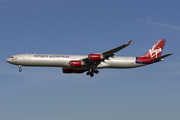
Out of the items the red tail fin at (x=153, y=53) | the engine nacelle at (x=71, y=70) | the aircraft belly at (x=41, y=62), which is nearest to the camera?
the aircraft belly at (x=41, y=62)

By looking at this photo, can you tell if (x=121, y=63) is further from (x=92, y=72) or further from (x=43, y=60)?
(x=43, y=60)

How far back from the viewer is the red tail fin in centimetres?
5966

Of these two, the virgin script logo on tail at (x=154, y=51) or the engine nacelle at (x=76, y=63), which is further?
the virgin script logo on tail at (x=154, y=51)

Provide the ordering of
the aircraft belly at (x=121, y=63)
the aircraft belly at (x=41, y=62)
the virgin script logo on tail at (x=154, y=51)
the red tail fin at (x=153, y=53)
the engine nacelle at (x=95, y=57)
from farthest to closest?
the virgin script logo on tail at (x=154, y=51) → the red tail fin at (x=153, y=53) → the aircraft belly at (x=121, y=63) → the aircraft belly at (x=41, y=62) → the engine nacelle at (x=95, y=57)

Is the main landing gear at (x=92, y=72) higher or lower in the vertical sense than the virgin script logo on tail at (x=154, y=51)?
lower

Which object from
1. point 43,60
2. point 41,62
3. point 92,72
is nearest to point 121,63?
point 92,72

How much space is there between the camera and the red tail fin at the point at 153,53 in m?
59.7

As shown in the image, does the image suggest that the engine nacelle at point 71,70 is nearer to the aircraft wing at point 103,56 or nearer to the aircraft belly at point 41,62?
the aircraft wing at point 103,56

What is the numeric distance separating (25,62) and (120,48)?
17.5m

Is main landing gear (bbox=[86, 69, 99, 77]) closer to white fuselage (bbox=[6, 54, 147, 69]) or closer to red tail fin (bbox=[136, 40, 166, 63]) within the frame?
white fuselage (bbox=[6, 54, 147, 69])

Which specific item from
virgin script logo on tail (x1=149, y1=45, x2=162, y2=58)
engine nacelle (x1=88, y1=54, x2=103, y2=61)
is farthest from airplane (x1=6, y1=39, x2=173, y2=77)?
virgin script logo on tail (x1=149, y1=45, x2=162, y2=58)

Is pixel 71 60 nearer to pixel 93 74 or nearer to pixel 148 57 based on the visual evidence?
pixel 93 74

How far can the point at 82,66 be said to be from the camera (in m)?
54.6

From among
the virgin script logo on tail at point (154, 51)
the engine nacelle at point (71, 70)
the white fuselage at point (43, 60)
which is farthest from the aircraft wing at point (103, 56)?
the virgin script logo on tail at point (154, 51)
